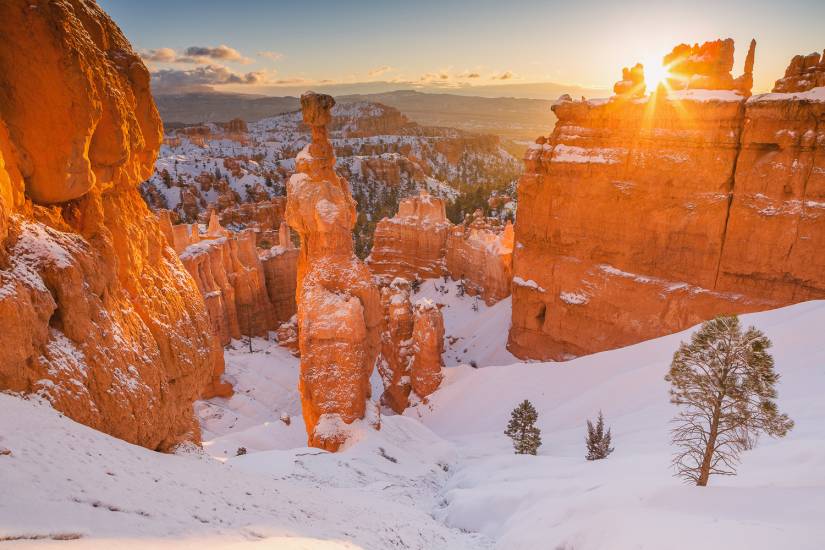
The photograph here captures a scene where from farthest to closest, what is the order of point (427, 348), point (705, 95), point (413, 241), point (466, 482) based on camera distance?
1. point (413, 241)
2. point (427, 348)
3. point (705, 95)
4. point (466, 482)

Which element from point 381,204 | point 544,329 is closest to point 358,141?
point 381,204

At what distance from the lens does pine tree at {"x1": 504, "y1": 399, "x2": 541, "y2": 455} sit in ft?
51.3

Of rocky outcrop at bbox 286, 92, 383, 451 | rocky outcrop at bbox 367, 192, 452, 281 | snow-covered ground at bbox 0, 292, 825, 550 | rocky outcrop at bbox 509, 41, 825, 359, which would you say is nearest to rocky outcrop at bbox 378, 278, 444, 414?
snow-covered ground at bbox 0, 292, 825, 550

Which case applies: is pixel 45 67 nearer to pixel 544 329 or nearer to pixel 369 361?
pixel 369 361

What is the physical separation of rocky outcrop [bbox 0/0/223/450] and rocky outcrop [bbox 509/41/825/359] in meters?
20.2

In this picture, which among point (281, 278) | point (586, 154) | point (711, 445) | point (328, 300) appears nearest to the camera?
point (711, 445)

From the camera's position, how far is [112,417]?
6.52 m

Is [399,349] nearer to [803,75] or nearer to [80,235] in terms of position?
[80,235]

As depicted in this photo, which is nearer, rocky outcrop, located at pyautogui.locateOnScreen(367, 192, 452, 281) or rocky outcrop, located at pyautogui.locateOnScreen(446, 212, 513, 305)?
rocky outcrop, located at pyautogui.locateOnScreen(446, 212, 513, 305)

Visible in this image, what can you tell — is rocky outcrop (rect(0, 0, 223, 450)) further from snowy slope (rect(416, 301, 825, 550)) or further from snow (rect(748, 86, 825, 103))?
snow (rect(748, 86, 825, 103))

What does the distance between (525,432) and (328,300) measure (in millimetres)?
8327

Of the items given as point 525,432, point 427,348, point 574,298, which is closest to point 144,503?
point 525,432

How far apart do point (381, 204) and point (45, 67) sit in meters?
77.8

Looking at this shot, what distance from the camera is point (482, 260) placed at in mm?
38062
